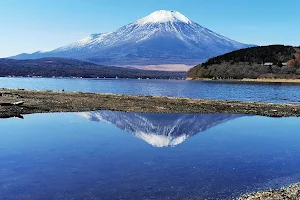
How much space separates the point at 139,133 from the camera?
81.1 ft

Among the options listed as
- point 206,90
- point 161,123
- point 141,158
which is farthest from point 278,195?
point 206,90

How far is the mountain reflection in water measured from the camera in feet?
76.9

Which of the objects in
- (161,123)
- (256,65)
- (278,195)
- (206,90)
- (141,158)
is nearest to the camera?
(278,195)

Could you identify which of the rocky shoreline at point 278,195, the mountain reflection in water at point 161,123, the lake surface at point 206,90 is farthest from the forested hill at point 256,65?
the rocky shoreline at point 278,195

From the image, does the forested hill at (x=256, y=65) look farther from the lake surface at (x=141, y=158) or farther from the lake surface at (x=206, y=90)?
the lake surface at (x=141, y=158)

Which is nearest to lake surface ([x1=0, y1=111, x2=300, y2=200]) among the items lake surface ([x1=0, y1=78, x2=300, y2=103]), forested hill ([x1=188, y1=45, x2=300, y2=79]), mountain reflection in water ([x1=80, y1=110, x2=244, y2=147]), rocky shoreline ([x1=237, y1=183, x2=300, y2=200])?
mountain reflection in water ([x1=80, y1=110, x2=244, y2=147])

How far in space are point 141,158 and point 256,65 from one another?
15816 centimetres

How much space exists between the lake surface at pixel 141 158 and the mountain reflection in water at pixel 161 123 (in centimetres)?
8

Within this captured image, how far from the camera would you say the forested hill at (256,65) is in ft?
519

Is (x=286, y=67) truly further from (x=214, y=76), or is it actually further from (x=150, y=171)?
(x=150, y=171)

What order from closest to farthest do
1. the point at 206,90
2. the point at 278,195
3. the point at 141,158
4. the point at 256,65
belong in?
1. the point at 278,195
2. the point at 141,158
3. the point at 206,90
4. the point at 256,65

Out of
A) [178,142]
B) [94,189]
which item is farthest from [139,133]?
[94,189]

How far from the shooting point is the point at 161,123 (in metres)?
29.3

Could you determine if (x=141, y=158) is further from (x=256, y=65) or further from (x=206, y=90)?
(x=256, y=65)
